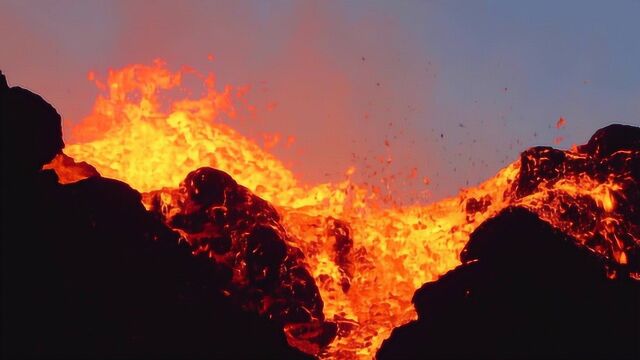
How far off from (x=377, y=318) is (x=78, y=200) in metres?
10.7

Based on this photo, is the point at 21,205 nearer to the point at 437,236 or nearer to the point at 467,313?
the point at 467,313

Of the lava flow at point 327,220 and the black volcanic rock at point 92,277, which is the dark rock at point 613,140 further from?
the black volcanic rock at point 92,277

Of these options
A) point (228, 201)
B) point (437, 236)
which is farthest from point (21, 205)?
point (437, 236)

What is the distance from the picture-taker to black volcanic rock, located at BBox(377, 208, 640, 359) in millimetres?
18000

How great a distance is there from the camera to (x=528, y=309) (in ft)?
60.2

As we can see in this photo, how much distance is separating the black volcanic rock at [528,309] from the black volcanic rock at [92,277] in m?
4.29

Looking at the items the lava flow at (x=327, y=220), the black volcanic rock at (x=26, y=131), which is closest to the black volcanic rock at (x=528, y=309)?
the lava flow at (x=327, y=220)

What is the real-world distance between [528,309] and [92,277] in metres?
11.5

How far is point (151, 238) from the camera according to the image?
62.7ft

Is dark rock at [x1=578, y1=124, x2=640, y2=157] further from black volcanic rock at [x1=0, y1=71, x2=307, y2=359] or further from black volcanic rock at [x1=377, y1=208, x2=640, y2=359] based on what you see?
black volcanic rock at [x1=0, y1=71, x2=307, y2=359]

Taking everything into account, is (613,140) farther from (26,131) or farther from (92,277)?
(26,131)

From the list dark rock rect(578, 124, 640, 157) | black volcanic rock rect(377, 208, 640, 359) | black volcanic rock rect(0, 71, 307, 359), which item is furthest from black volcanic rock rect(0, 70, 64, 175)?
dark rock rect(578, 124, 640, 157)

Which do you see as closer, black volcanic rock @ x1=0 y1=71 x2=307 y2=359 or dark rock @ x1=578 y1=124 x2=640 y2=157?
black volcanic rock @ x1=0 y1=71 x2=307 y2=359

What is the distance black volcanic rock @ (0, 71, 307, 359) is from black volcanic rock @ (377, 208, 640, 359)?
4.29 meters
